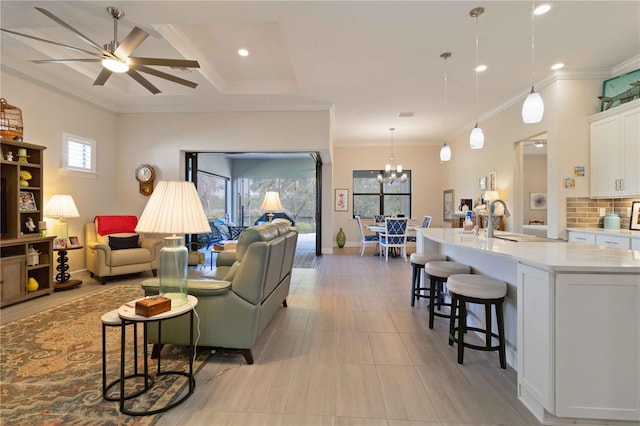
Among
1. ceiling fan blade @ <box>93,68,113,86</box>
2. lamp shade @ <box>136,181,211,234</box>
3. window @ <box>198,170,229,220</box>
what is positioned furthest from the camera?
window @ <box>198,170,229,220</box>

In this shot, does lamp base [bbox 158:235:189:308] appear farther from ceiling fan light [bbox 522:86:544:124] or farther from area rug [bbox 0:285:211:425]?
ceiling fan light [bbox 522:86:544:124]

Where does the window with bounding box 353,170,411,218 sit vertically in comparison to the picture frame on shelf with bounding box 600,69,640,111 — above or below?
below

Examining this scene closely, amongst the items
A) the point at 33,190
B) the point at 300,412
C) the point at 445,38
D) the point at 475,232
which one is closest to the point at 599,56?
the point at 445,38

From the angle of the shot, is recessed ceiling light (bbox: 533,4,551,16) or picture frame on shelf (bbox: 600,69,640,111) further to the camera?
picture frame on shelf (bbox: 600,69,640,111)

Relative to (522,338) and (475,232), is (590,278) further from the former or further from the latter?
(475,232)

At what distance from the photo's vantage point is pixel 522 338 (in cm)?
182

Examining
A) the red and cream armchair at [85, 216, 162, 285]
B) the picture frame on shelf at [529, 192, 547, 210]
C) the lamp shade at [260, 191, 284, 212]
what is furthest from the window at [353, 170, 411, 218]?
the red and cream armchair at [85, 216, 162, 285]

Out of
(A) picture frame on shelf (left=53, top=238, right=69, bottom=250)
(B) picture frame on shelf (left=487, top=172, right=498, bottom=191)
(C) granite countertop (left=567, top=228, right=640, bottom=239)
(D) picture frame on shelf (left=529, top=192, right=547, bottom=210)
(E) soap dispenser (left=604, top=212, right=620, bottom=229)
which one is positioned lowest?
(A) picture frame on shelf (left=53, top=238, right=69, bottom=250)

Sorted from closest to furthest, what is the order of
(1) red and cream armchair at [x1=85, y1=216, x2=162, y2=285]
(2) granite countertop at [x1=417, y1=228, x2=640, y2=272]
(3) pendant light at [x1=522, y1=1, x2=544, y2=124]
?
(2) granite countertop at [x1=417, y1=228, x2=640, y2=272], (3) pendant light at [x1=522, y1=1, x2=544, y2=124], (1) red and cream armchair at [x1=85, y1=216, x2=162, y2=285]

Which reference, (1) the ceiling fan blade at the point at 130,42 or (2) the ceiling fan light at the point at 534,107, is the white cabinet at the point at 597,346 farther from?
(1) the ceiling fan blade at the point at 130,42

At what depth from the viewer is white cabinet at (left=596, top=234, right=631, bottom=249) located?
3.40m

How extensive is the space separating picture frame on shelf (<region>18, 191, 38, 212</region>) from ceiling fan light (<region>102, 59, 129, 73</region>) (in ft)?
7.62

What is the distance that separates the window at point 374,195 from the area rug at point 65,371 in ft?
23.2

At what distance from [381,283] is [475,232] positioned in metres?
1.94
